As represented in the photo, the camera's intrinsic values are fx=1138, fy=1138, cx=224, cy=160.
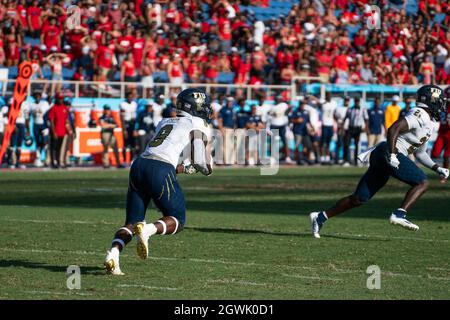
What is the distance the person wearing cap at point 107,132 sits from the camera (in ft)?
89.8

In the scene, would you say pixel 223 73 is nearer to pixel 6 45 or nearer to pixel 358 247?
pixel 6 45

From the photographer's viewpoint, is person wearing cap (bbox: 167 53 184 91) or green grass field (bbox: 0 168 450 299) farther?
person wearing cap (bbox: 167 53 184 91)

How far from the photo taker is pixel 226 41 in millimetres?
32844

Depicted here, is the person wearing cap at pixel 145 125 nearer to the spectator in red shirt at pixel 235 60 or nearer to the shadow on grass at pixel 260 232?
the spectator in red shirt at pixel 235 60

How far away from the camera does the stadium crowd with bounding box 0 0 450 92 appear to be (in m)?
29.4

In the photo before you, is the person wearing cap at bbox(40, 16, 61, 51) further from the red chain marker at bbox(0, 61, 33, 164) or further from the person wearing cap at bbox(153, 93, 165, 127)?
the red chain marker at bbox(0, 61, 33, 164)

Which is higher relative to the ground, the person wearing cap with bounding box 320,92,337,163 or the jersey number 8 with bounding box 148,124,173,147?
the jersey number 8 with bounding box 148,124,173,147

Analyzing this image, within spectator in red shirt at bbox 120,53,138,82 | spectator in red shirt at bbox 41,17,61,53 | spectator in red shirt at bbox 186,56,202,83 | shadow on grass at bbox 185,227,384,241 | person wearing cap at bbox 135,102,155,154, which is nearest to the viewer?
shadow on grass at bbox 185,227,384,241

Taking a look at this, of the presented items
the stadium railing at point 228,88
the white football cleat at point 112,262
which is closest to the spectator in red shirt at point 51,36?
the stadium railing at point 228,88

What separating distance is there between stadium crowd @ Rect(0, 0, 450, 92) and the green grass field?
9235mm

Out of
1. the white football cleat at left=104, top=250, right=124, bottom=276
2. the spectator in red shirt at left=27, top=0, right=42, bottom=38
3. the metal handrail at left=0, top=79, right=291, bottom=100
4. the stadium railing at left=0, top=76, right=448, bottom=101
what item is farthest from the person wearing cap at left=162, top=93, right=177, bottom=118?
the white football cleat at left=104, top=250, right=124, bottom=276

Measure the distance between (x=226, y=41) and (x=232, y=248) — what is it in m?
21.6

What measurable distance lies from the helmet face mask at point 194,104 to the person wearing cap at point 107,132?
17650mm

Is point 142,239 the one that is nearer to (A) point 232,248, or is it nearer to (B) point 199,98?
(B) point 199,98
